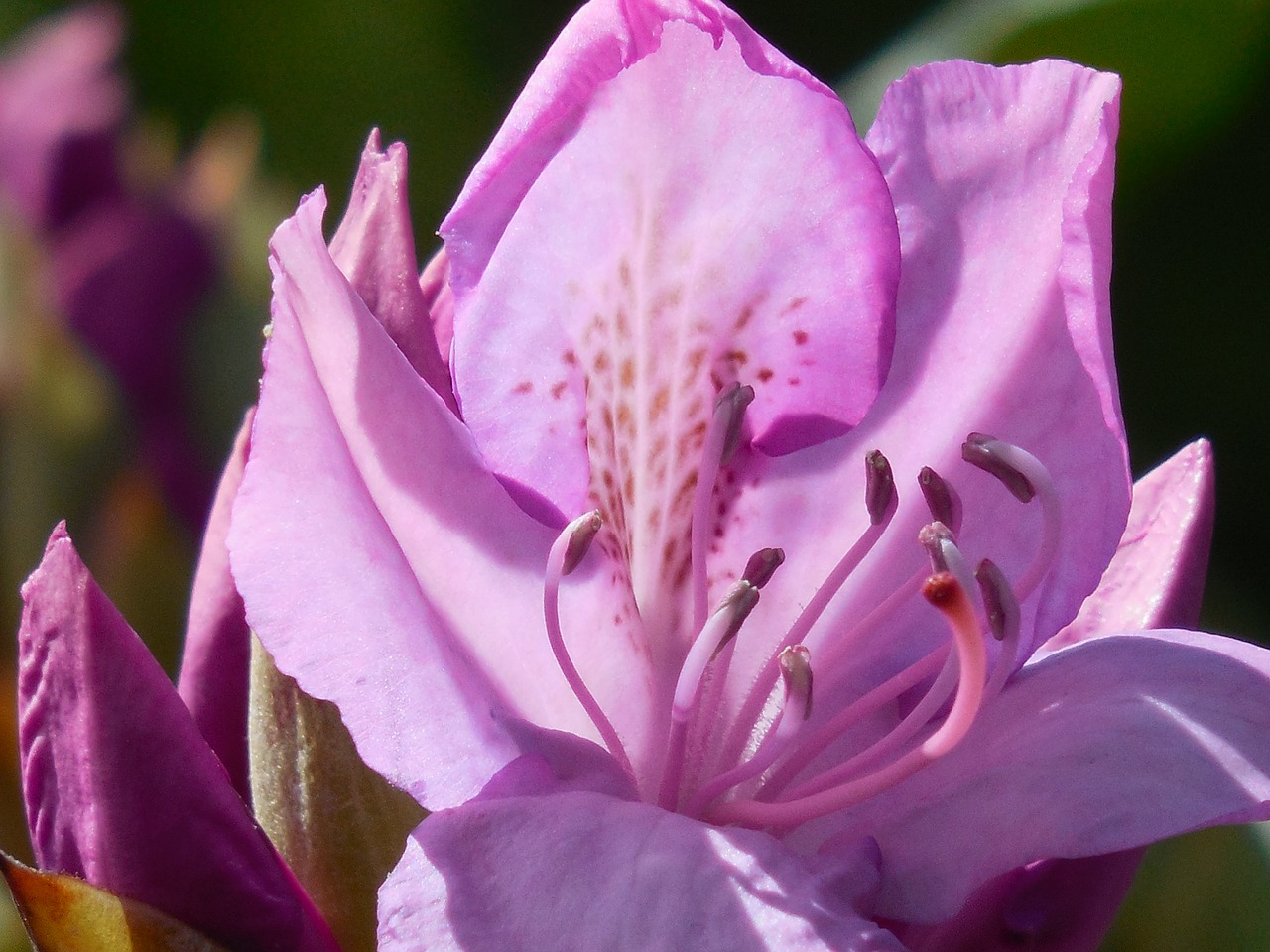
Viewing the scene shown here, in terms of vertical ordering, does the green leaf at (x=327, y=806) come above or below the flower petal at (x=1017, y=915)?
above

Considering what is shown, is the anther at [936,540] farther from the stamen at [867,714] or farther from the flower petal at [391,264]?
the flower petal at [391,264]

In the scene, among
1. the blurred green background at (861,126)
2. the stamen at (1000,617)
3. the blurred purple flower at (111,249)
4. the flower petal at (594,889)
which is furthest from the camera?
the blurred purple flower at (111,249)

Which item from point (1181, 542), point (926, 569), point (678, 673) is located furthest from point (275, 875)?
point (1181, 542)

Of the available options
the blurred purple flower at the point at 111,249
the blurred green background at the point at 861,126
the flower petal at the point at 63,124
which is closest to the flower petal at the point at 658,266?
the blurred green background at the point at 861,126

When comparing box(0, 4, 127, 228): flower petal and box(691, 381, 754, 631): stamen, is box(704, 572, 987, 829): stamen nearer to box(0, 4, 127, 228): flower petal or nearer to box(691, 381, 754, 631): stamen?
box(691, 381, 754, 631): stamen

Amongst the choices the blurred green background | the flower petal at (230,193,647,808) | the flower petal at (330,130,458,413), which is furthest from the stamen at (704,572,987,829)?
the blurred green background

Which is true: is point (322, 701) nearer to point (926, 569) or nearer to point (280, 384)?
point (280, 384)

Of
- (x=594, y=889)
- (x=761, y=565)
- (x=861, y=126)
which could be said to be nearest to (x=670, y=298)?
(x=761, y=565)
